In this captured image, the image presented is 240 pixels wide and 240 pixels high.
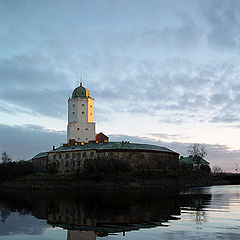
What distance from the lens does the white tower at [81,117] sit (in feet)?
334

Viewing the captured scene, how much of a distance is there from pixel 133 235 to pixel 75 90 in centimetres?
9261

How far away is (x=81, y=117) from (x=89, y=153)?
23.0 meters

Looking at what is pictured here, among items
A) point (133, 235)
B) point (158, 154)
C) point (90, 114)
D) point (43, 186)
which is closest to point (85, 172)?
point (43, 186)

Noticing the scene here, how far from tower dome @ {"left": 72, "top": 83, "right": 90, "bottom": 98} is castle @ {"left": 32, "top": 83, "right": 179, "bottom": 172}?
5.89 feet

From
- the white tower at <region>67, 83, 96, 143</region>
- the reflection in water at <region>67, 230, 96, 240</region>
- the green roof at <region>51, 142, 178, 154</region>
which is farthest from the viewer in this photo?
the white tower at <region>67, 83, 96, 143</region>

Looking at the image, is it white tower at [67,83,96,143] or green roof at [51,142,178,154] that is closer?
green roof at [51,142,178,154]

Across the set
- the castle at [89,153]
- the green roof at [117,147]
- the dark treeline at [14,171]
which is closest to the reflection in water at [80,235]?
the castle at [89,153]

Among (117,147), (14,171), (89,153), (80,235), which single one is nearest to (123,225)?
(80,235)

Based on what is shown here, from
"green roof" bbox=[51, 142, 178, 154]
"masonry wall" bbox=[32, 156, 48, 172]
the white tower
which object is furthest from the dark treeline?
the white tower

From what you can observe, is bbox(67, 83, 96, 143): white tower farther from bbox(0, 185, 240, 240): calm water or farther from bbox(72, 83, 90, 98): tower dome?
bbox(0, 185, 240, 240): calm water

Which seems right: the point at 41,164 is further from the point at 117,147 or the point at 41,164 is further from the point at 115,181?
the point at 115,181

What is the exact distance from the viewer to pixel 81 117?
337 feet

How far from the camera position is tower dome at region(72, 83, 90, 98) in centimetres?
10512

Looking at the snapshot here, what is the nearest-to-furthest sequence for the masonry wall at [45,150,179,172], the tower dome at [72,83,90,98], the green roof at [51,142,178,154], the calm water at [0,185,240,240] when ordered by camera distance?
the calm water at [0,185,240,240]
the masonry wall at [45,150,179,172]
the green roof at [51,142,178,154]
the tower dome at [72,83,90,98]
